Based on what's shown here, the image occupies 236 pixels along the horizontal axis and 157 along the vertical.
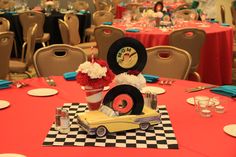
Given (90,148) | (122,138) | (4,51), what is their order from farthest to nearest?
(4,51) < (122,138) < (90,148)

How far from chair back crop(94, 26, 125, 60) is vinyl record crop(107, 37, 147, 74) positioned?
268 cm

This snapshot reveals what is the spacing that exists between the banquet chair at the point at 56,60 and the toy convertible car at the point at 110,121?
1.55 meters

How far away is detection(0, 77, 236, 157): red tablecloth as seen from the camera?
1.59 m

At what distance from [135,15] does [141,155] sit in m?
4.59

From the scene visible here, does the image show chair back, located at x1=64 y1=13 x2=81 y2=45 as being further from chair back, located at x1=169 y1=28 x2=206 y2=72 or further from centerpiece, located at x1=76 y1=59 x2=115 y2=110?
centerpiece, located at x1=76 y1=59 x2=115 y2=110

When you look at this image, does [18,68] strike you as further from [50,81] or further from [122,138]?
[122,138]

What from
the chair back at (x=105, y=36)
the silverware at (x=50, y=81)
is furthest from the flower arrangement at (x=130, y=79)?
the chair back at (x=105, y=36)

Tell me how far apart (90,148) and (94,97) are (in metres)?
0.30

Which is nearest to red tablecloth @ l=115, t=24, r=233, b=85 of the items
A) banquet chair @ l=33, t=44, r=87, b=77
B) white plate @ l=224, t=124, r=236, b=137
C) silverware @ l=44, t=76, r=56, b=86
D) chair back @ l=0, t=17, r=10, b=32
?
banquet chair @ l=33, t=44, r=87, b=77

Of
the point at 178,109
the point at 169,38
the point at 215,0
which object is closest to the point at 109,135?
the point at 178,109

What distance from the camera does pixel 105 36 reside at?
4723 mm

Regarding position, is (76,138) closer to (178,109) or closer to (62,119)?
(62,119)

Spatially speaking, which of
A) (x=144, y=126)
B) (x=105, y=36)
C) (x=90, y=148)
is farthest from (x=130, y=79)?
(x=105, y=36)

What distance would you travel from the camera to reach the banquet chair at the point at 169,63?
10.4 feet
